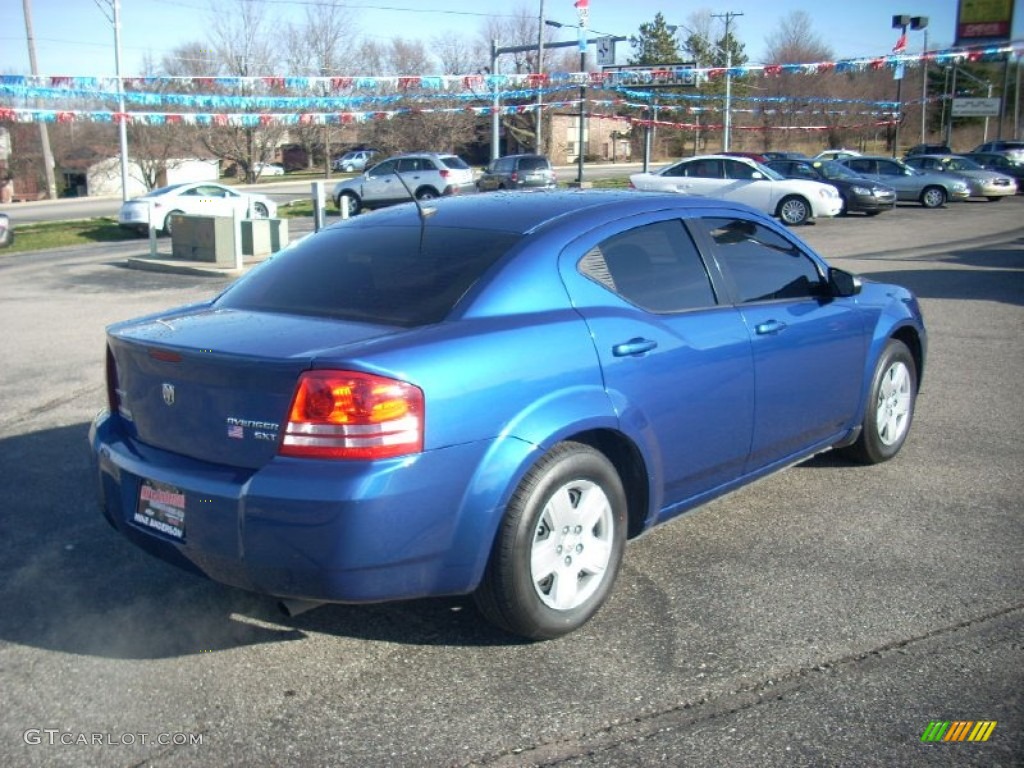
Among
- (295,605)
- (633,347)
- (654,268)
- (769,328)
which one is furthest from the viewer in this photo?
(769,328)

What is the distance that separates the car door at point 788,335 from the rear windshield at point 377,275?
1.18m

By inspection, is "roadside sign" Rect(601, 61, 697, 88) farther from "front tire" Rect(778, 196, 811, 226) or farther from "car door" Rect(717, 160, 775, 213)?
A: "front tire" Rect(778, 196, 811, 226)

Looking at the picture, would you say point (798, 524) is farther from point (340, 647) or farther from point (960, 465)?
point (340, 647)

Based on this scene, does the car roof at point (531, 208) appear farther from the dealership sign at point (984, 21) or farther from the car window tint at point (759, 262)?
the dealership sign at point (984, 21)

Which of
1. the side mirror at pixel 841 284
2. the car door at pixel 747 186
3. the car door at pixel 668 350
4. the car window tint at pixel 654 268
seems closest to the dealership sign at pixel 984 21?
the car door at pixel 747 186

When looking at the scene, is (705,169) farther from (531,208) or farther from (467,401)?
(467,401)

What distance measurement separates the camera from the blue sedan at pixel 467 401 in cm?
330

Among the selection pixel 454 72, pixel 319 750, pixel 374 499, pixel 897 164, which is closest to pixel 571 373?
pixel 374 499

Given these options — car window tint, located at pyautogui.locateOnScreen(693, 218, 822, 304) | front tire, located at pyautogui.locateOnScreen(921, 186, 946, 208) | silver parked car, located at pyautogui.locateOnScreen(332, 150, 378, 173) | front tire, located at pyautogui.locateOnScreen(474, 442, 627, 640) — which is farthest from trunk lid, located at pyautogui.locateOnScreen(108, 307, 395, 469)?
silver parked car, located at pyautogui.locateOnScreen(332, 150, 378, 173)

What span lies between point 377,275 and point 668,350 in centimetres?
124

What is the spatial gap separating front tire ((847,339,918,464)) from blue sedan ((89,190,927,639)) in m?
0.74

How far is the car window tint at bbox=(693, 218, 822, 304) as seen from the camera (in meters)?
4.79

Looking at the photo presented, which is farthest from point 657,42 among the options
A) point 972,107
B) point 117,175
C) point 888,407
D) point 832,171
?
point 888,407

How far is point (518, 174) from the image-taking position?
103 feet
